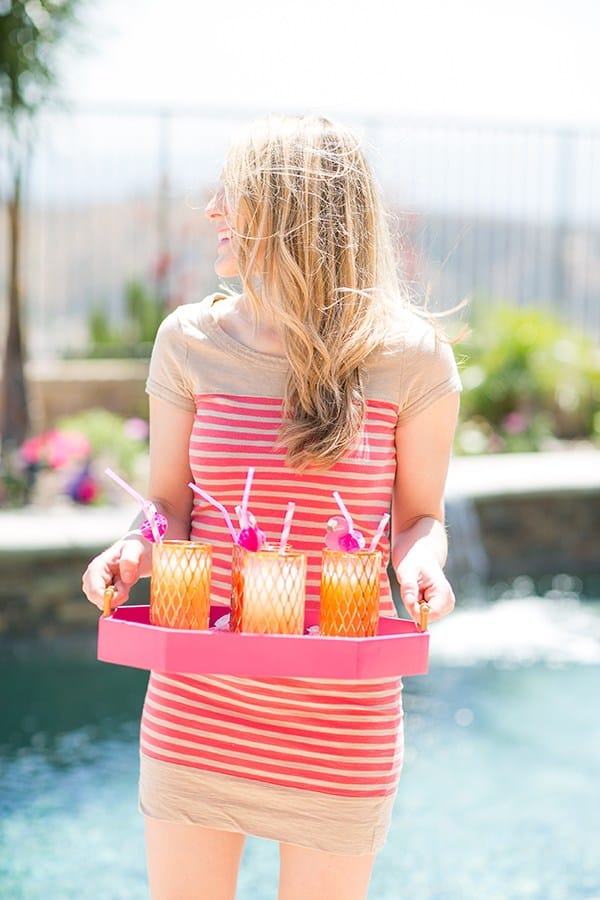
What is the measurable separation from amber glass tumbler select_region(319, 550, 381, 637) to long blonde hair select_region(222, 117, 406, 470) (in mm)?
176

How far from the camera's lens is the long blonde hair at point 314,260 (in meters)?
1.62

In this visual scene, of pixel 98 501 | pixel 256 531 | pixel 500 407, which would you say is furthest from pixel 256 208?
pixel 500 407

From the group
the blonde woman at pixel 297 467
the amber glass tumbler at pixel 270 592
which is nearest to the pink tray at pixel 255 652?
the amber glass tumbler at pixel 270 592

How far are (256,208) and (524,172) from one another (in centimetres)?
1020

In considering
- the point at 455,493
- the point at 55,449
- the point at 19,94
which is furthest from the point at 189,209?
the point at 455,493

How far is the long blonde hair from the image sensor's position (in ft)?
5.30

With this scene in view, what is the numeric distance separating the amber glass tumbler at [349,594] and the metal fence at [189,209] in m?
7.87

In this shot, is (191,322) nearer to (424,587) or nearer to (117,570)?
(117,570)

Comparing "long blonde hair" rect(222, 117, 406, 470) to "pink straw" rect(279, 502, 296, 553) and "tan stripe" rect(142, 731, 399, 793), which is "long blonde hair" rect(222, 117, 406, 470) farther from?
"tan stripe" rect(142, 731, 399, 793)

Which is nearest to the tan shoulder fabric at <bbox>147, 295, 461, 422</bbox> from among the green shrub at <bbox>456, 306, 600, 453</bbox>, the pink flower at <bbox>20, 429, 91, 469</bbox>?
the pink flower at <bbox>20, 429, 91, 469</bbox>

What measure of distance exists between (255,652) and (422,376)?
0.46m

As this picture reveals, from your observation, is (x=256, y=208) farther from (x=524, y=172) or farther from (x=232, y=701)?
(x=524, y=172)

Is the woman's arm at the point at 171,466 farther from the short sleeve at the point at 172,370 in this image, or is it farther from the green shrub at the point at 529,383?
the green shrub at the point at 529,383

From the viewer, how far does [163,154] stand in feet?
33.6
